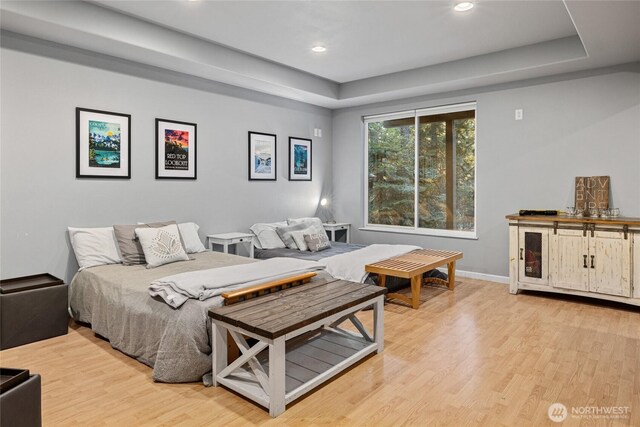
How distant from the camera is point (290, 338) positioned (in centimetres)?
245

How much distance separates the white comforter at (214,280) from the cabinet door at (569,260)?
2.80 m

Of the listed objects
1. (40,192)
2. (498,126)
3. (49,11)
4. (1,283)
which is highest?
(49,11)

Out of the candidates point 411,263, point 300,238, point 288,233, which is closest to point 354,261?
point 411,263

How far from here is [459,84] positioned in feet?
17.0

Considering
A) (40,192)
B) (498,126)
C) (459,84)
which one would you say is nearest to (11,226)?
(40,192)

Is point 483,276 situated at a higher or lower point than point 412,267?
lower

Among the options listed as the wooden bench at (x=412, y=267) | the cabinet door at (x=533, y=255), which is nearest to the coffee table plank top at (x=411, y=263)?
the wooden bench at (x=412, y=267)

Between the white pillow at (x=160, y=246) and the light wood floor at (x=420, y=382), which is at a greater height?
the white pillow at (x=160, y=246)

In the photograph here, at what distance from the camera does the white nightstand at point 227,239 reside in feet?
16.0

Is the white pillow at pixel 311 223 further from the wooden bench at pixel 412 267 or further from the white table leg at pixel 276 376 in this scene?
the white table leg at pixel 276 376

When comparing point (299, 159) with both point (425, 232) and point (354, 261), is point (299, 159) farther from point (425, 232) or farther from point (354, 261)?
point (354, 261)

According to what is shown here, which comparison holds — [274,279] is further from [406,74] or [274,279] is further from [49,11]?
[406,74]

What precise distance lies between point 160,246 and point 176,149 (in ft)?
4.40

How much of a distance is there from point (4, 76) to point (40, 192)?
1.00m
